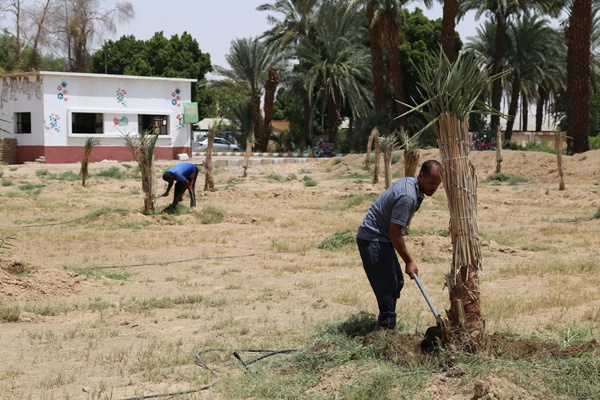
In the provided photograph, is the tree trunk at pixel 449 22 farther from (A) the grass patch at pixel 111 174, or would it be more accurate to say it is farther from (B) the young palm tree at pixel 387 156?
(A) the grass patch at pixel 111 174

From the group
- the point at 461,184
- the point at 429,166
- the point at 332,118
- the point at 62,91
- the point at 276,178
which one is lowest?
the point at 276,178

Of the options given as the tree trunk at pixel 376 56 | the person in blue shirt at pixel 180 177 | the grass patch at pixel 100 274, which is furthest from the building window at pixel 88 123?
the grass patch at pixel 100 274

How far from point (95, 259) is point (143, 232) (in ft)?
9.96

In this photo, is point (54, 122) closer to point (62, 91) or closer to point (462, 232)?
point (62, 91)

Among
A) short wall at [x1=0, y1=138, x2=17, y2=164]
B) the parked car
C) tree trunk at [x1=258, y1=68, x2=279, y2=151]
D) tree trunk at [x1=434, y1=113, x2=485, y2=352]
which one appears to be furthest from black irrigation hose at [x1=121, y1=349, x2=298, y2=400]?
the parked car

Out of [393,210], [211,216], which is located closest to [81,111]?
[211,216]

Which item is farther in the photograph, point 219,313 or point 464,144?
point 219,313

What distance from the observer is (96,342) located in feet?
22.3

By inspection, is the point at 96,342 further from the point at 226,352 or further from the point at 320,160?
the point at 320,160

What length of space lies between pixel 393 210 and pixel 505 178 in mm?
22462

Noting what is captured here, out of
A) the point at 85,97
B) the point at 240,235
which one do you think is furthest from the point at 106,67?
the point at 240,235

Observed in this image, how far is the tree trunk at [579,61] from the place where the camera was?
28.0 meters

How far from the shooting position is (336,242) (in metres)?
12.7

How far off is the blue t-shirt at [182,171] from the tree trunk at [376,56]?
2075cm
